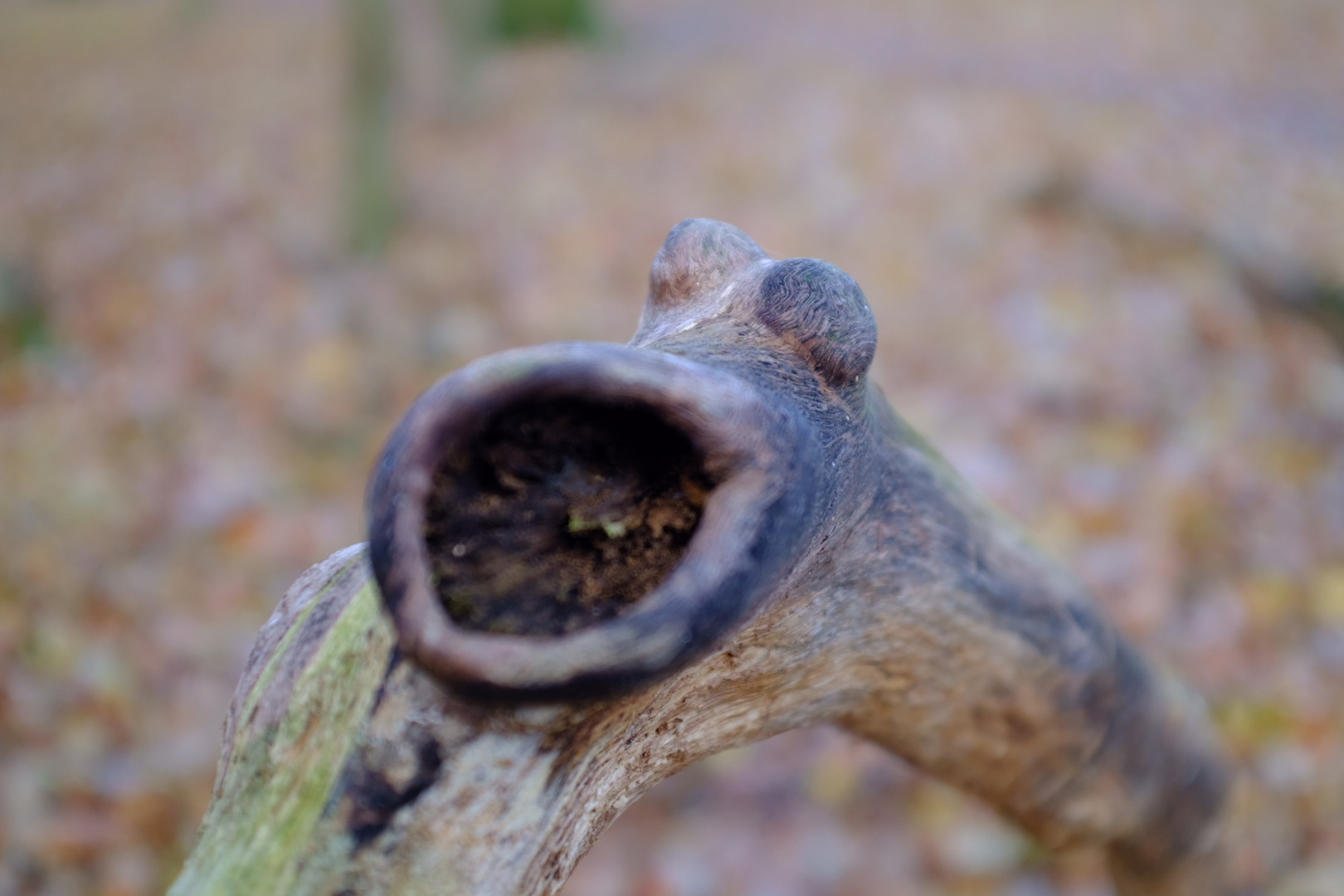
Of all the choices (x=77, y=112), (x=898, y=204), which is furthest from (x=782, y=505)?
(x=77, y=112)

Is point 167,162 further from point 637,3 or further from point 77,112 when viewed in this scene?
point 637,3

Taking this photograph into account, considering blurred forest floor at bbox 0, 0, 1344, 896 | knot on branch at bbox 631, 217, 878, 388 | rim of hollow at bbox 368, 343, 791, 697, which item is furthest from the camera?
blurred forest floor at bbox 0, 0, 1344, 896

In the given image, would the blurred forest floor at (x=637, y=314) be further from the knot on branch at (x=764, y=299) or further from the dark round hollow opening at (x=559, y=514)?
the dark round hollow opening at (x=559, y=514)

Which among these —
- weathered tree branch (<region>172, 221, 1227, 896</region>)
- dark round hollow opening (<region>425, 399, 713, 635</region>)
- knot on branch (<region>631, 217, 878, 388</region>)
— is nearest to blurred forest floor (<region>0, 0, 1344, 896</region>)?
weathered tree branch (<region>172, 221, 1227, 896</region>)

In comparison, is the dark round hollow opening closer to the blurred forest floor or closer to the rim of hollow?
the rim of hollow

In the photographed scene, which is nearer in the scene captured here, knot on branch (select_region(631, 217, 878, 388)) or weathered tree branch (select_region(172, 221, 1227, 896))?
weathered tree branch (select_region(172, 221, 1227, 896))

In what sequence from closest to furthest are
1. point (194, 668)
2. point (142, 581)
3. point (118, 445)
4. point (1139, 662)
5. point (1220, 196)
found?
point (1139, 662), point (194, 668), point (142, 581), point (118, 445), point (1220, 196)

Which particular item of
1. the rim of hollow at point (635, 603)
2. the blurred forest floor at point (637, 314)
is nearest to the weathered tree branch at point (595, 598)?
the rim of hollow at point (635, 603)
